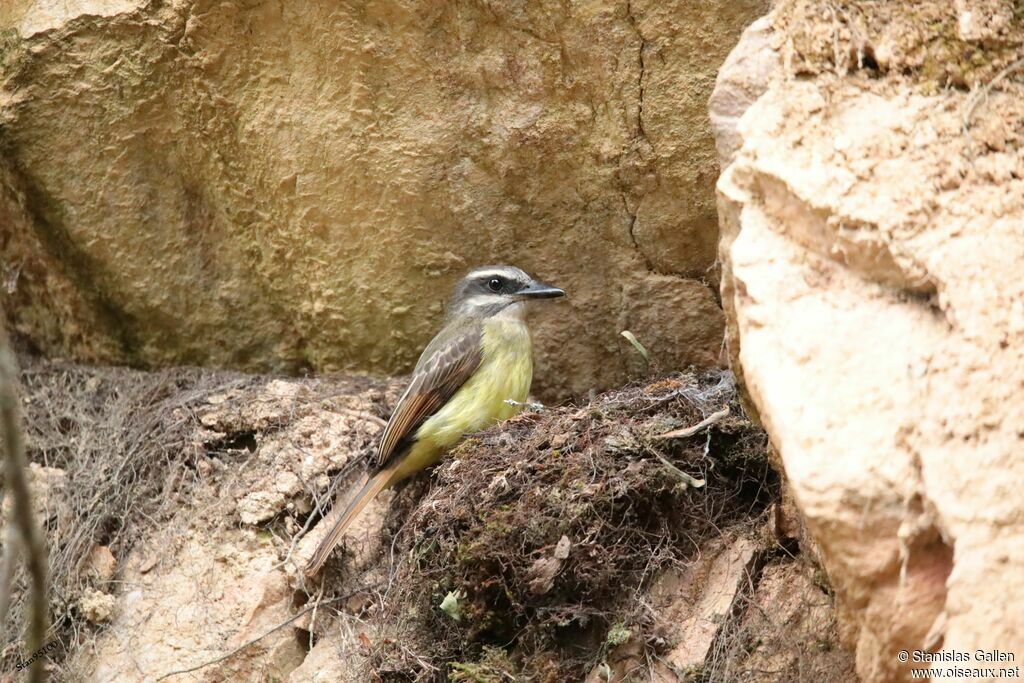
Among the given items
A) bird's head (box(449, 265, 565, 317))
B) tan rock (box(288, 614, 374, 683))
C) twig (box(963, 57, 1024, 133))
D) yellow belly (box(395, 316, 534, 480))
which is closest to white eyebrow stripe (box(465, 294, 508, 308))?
bird's head (box(449, 265, 565, 317))

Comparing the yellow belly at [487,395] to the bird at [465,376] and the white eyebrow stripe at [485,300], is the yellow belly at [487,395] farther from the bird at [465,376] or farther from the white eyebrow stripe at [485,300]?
the white eyebrow stripe at [485,300]

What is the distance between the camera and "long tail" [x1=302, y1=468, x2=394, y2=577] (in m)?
6.57

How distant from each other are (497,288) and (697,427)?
195 centimetres

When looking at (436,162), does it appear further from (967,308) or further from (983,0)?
(967,308)

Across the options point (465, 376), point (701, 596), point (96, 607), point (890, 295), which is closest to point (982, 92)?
point (890, 295)

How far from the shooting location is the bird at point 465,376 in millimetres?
7027

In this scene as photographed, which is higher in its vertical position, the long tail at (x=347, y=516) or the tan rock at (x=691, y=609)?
the long tail at (x=347, y=516)

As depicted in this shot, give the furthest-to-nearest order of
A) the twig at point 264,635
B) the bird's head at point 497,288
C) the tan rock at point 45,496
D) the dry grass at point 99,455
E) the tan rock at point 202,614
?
the bird's head at point 497,288
the tan rock at point 45,496
the dry grass at point 99,455
the tan rock at point 202,614
the twig at point 264,635

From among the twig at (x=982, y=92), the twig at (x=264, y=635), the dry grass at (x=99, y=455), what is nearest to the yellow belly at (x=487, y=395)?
the twig at (x=264, y=635)

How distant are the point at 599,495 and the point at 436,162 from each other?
7.73ft

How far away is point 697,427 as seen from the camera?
600 centimetres

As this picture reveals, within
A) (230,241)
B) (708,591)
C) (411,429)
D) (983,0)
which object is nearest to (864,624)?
(708,591)

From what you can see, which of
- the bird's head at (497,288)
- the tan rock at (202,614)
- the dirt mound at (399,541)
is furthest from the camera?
the bird's head at (497,288)

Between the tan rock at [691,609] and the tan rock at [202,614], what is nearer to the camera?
the tan rock at [691,609]
